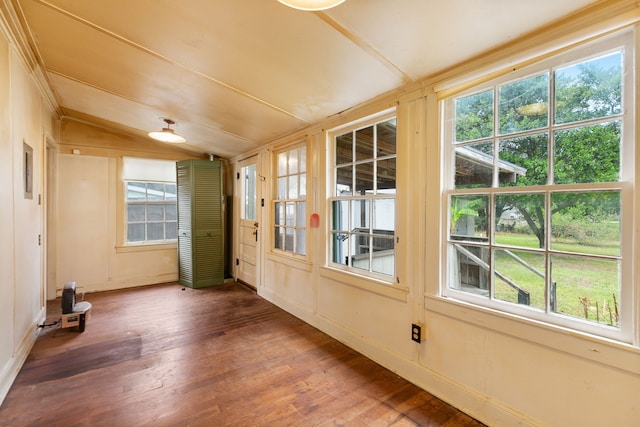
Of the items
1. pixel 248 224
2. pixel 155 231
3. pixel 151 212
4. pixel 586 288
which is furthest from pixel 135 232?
pixel 586 288

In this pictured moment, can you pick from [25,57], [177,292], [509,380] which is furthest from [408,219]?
[177,292]

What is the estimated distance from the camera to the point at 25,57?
7.36ft

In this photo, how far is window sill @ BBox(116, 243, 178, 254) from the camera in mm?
4367

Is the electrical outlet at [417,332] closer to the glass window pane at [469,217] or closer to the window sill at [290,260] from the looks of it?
the glass window pane at [469,217]

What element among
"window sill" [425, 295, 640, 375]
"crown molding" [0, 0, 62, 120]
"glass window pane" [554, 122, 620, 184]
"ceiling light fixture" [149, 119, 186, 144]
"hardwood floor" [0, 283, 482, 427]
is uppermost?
"crown molding" [0, 0, 62, 120]

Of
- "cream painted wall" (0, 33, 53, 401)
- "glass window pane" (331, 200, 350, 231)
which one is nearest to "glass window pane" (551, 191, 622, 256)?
"glass window pane" (331, 200, 350, 231)

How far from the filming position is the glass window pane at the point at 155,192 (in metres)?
4.61

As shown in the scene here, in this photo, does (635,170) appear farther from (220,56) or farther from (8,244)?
(8,244)

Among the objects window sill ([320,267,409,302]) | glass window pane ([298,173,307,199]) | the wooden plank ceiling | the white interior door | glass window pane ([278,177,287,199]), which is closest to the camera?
the wooden plank ceiling

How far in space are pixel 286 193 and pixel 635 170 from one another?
→ 116 inches

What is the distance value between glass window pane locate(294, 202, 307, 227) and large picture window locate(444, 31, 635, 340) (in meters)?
1.72

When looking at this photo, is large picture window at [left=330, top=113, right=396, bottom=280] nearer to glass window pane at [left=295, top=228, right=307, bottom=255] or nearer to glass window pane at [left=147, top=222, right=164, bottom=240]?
glass window pane at [left=295, top=228, right=307, bottom=255]

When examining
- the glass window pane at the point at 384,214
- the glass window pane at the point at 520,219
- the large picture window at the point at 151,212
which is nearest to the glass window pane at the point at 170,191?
the large picture window at the point at 151,212

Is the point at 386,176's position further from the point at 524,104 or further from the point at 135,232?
the point at 135,232
